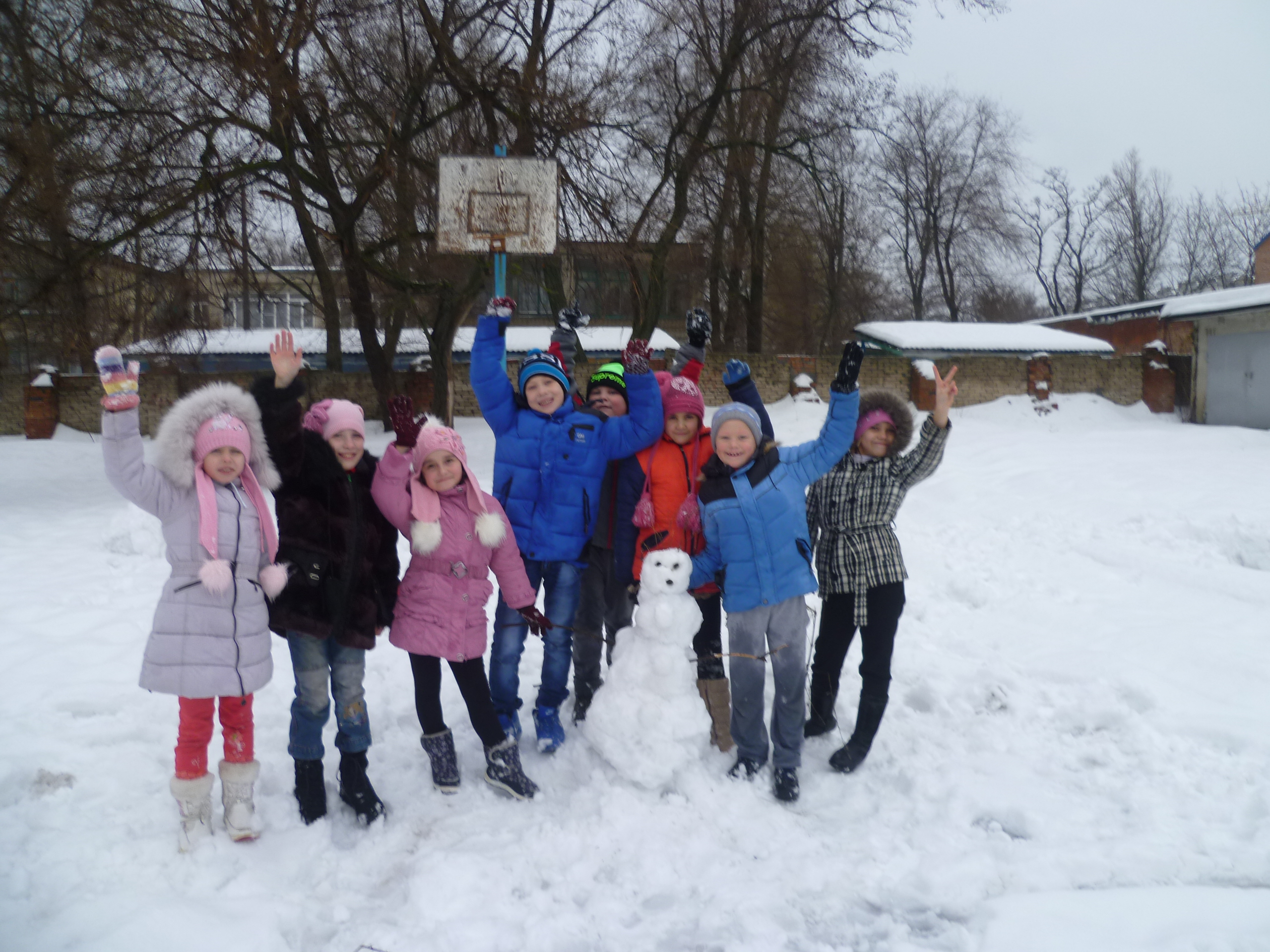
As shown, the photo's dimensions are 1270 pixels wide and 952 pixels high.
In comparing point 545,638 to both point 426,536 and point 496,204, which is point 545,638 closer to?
point 426,536

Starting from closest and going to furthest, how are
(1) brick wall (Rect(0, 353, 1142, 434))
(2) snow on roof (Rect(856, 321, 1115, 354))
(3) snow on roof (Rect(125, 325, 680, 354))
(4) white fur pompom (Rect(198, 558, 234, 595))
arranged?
(4) white fur pompom (Rect(198, 558, 234, 595)) → (1) brick wall (Rect(0, 353, 1142, 434)) → (2) snow on roof (Rect(856, 321, 1115, 354)) → (3) snow on roof (Rect(125, 325, 680, 354))

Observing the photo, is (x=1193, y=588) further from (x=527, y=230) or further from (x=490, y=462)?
(x=490, y=462)

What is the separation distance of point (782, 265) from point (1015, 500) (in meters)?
17.4

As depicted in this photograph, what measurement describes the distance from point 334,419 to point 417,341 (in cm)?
2048

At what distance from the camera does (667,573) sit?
343cm

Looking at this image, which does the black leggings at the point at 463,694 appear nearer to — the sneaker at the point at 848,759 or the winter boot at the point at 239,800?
the winter boot at the point at 239,800

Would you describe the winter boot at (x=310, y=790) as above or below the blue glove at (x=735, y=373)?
below

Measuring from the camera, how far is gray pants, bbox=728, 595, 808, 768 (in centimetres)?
343

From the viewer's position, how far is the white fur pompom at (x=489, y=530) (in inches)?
130

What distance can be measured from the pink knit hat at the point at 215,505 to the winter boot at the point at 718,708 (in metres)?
1.95

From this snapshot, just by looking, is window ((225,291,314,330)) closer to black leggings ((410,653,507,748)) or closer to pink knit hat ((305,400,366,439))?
pink knit hat ((305,400,366,439))

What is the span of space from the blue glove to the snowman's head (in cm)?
88

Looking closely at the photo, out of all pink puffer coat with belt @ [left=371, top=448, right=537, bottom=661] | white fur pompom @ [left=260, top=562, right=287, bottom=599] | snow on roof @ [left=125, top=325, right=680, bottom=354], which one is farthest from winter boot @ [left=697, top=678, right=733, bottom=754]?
snow on roof @ [left=125, top=325, right=680, bottom=354]

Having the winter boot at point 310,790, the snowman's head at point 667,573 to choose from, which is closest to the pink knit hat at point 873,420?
the snowman's head at point 667,573
